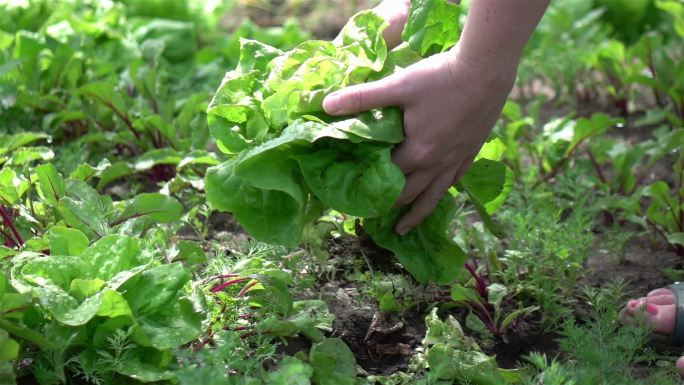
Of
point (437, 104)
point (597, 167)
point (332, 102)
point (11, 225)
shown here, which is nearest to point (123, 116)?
point (11, 225)

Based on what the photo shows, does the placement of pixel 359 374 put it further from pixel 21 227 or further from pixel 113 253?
pixel 21 227

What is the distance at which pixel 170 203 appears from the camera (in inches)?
113

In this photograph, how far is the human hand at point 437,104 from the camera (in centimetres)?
230

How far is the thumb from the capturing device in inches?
92.5

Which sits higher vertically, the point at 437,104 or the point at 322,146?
the point at 437,104

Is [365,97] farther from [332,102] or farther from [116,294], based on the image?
[116,294]

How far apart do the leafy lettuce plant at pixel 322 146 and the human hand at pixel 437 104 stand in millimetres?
47

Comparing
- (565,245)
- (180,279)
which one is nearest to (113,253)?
(180,279)

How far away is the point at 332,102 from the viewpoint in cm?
241

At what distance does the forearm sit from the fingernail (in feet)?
1.08

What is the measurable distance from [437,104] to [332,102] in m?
0.27

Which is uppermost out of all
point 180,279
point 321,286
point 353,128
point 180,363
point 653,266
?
point 353,128

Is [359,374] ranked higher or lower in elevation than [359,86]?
lower

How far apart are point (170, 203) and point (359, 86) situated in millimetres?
796
